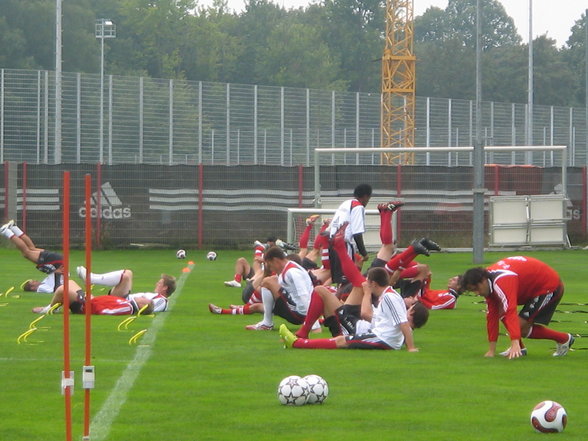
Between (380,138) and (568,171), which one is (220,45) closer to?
(380,138)

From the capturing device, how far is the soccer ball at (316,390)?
10.8 meters

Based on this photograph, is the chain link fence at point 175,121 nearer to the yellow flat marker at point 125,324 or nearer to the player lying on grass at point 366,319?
the yellow flat marker at point 125,324

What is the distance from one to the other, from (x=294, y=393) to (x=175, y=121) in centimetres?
3564

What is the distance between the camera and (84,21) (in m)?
93.3

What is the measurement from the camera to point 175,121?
45.8 metres

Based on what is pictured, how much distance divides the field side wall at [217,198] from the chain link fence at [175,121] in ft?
23.6

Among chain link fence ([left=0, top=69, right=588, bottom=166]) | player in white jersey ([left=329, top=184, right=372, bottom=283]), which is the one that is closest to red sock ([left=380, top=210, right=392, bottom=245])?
player in white jersey ([left=329, top=184, right=372, bottom=283])

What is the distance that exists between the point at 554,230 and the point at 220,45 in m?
70.8

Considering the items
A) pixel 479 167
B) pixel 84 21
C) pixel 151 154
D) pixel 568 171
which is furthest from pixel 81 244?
pixel 84 21

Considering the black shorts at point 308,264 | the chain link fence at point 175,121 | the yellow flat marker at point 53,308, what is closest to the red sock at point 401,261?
the black shorts at point 308,264

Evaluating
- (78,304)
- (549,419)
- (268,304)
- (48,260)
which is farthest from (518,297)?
(48,260)

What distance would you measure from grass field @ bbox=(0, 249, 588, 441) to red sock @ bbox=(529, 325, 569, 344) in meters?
0.21

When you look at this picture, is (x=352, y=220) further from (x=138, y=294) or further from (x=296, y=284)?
(x=296, y=284)

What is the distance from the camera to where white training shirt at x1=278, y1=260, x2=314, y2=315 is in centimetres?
1648
